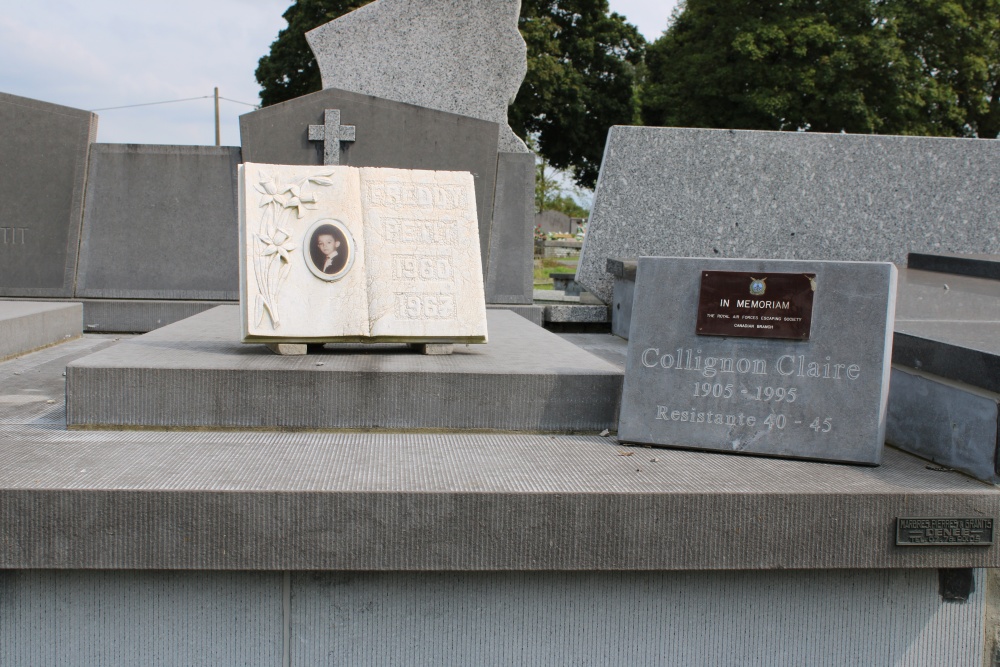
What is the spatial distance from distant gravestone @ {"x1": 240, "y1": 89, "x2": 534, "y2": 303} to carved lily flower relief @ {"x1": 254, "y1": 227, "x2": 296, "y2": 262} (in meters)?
2.94

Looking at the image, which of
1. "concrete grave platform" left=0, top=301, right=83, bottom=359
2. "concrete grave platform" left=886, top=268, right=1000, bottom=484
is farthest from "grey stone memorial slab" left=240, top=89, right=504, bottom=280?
"concrete grave platform" left=886, top=268, right=1000, bottom=484

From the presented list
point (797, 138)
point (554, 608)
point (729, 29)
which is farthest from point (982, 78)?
point (554, 608)

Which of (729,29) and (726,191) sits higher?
(729,29)

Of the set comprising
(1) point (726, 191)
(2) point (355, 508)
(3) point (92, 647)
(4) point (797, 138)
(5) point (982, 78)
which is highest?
(5) point (982, 78)

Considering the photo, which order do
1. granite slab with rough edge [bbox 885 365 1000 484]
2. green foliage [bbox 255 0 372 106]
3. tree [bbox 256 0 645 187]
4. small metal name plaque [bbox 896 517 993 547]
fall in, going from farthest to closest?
1. tree [bbox 256 0 645 187]
2. green foliage [bbox 255 0 372 106]
3. granite slab with rough edge [bbox 885 365 1000 484]
4. small metal name plaque [bbox 896 517 993 547]

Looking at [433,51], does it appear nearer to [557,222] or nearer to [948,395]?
[948,395]

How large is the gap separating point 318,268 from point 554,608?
6.04 ft

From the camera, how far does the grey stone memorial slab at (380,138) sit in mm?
6871

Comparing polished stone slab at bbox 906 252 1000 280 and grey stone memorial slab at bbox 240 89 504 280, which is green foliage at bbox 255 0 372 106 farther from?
polished stone slab at bbox 906 252 1000 280

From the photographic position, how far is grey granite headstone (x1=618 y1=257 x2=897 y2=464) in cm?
331

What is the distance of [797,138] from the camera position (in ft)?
23.6

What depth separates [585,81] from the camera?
28.4 m

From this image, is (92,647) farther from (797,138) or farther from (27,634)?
(797,138)

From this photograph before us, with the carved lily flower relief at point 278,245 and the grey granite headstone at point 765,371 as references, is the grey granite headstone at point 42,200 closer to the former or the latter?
the carved lily flower relief at point 278,245
